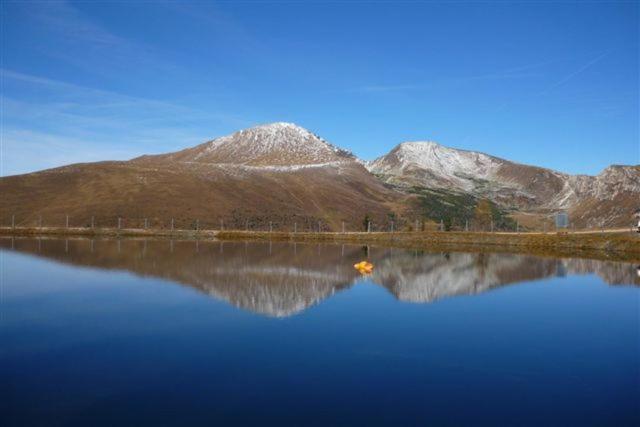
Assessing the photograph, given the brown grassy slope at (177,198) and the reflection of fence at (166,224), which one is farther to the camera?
the brown grassy slope at (177,198)

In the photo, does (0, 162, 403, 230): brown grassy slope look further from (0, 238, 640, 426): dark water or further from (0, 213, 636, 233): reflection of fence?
(0, 238, 640, 426): dark water

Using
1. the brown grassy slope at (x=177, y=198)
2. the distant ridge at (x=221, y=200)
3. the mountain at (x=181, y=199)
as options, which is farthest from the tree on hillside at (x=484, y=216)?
the brown grassy slope at (x=177, y=198)

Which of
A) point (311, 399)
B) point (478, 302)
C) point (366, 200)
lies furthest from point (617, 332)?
point (366, 200)

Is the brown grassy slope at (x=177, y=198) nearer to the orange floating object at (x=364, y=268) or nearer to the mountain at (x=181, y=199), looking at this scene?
the mountain at (x=181, y=199)

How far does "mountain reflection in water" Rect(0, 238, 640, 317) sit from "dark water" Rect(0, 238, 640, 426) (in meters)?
0.36

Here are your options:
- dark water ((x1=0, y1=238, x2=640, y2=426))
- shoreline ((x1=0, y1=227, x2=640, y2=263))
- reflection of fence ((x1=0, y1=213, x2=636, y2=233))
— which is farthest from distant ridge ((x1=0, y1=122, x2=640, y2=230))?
dark water ((x1=0, y1=238, x2=640, y2=426))

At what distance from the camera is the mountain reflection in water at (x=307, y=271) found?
101ft

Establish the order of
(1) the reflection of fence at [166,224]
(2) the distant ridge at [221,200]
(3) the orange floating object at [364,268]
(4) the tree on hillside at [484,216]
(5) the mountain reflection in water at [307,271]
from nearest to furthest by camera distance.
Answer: (5) the mountain reflection in water at [307,271]
(3) the orange floating object at [364,268]
(1) the reflection of fence at [166,224]
(2) the distant ridge at [221,200]
(4) the tree on hillside at [484,216]

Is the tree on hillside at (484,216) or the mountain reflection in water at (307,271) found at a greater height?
the tree on hillside at (484,216)

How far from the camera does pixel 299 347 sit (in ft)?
62.9

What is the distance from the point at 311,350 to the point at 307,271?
73.1 ft

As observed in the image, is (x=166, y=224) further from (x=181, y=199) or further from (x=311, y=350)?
(x=311, y=350)

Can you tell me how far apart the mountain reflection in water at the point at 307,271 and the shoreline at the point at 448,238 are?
1395 centimetres

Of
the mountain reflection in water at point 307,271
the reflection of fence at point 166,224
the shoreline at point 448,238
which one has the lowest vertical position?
the mountain reflection in water at point 307,271
